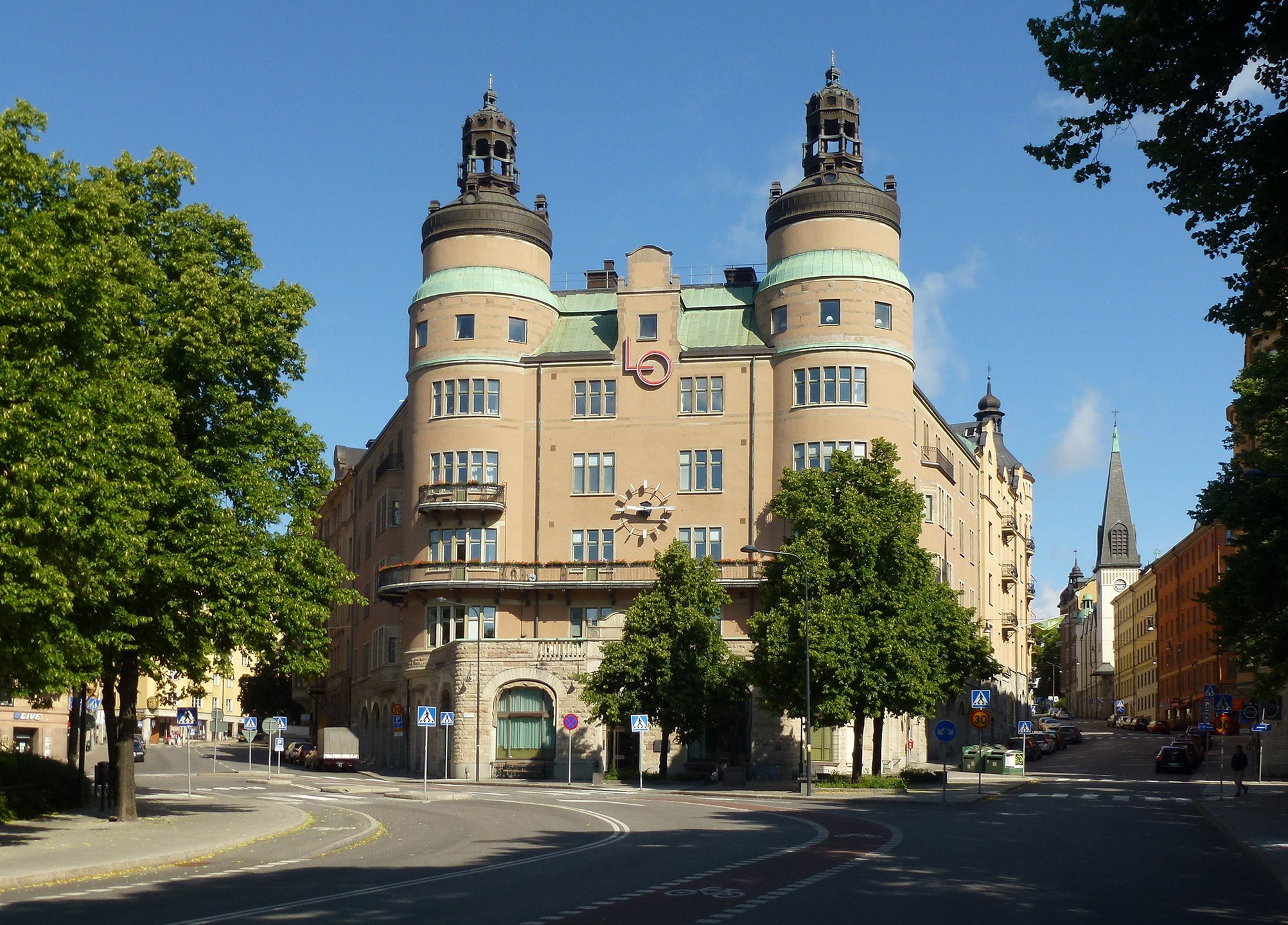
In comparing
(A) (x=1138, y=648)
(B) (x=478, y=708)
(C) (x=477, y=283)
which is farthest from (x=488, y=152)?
(A) (x=1138, y=648)

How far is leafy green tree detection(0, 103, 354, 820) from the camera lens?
75.7 ft

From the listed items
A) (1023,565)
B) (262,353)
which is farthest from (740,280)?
(1023,565)

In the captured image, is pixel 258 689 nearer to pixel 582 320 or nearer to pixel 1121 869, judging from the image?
pixel 582 320

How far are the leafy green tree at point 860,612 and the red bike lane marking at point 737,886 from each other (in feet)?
73.3

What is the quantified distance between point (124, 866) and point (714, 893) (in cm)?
967

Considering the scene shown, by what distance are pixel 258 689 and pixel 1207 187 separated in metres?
102

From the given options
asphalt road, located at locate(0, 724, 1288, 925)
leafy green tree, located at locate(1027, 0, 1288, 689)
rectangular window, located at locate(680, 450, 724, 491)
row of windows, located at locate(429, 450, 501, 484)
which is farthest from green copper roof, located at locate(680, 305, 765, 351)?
leafy green tree, located at locate(1027, 0, 1288, 689)

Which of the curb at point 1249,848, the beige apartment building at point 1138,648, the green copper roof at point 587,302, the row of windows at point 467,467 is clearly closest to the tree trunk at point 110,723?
the curb at point 1249,848

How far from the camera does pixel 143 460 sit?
27.2m

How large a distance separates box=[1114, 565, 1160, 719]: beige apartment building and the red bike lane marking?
4944 inches

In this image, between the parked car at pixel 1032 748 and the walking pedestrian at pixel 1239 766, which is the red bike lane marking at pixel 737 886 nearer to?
the walking pedestrian at pixel 1239 766

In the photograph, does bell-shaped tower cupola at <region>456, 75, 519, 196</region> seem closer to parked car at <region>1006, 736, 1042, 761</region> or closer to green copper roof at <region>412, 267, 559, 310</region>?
green copper roof at <region>412, 267, 559, 310</region>

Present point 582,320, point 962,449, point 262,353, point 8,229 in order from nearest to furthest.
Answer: point 8,229, point 262,353, point 582,320, point 962,449

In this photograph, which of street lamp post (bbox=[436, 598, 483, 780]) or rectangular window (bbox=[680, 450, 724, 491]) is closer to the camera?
street lamp post (bbox=[436, 598, 483, 780])
